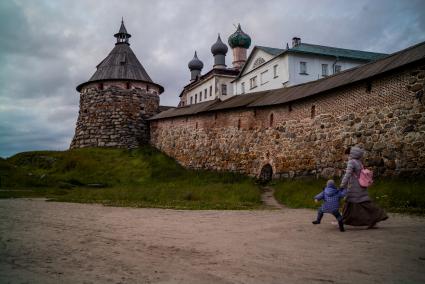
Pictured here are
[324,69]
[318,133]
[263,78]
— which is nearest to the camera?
[318,133]

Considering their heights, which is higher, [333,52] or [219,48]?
[219,48]

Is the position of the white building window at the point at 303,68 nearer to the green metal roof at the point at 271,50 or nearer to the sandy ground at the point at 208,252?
the green metal roof at the point at 271,50

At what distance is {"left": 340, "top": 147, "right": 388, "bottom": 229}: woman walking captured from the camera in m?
6.12

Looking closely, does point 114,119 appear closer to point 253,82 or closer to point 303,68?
point 253,82

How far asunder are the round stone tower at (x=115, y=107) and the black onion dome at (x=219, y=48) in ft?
42.6

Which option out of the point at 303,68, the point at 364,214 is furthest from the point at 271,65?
the point at 364,214

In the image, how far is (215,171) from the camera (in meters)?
20.2

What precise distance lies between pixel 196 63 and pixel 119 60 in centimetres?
1961

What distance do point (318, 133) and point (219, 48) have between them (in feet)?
86.0

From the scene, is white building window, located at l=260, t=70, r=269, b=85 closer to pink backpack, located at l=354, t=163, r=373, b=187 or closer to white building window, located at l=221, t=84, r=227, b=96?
white building window, located at l=221, t=84, r=227, b=96

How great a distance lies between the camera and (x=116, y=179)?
66.6 feet

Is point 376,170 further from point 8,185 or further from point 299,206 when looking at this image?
point 8,185

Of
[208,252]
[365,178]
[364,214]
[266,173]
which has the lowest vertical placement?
[208,252]

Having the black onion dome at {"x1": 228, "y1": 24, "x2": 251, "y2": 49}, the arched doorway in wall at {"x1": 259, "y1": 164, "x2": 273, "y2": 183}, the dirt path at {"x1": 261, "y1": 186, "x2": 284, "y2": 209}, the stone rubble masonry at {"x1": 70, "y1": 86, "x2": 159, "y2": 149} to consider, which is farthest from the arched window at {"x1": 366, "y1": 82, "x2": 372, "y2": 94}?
the black onion dome at {"x1": 228, "y1": 24, "x2": 251, "y2": 49}
